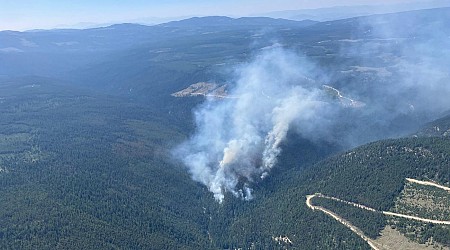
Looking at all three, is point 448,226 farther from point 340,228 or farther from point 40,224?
point 40,224

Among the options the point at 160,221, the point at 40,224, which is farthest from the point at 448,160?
the point at 40,224

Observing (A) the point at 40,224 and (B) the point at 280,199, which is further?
(B) the point at 280,199

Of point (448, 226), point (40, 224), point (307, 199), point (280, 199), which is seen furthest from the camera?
point (280, 199)

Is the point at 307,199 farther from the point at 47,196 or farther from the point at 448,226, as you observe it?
the point at 47,196

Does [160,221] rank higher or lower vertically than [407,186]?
lower

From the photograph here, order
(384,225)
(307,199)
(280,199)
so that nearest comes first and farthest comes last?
(384,225)
(307,199)
(280,199)

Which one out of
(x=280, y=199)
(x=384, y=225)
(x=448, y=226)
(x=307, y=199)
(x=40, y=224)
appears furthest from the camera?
(x=280, y=199)

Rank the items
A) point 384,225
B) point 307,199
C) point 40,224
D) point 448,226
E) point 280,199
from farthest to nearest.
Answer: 1. point 280,199
2. point 307,199
3. point 40,224
4. point 384,225
5. point 448,226

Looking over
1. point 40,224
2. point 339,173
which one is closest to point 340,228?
point 339,173

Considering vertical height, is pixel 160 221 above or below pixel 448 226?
below
